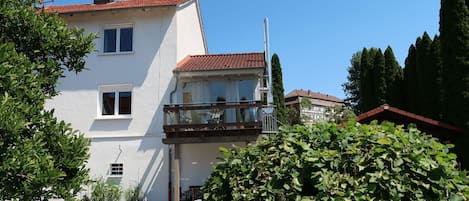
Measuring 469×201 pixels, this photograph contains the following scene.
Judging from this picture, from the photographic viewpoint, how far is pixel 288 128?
4445 mm

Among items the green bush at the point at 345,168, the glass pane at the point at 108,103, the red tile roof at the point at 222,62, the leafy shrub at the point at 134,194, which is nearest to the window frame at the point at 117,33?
the glass pane at the point at 108,103

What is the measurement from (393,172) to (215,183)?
175 cm

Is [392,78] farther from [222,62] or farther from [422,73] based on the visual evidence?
[222,62]

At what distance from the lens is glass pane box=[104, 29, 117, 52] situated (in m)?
18.3

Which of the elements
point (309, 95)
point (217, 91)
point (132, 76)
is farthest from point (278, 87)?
point (309, 95)

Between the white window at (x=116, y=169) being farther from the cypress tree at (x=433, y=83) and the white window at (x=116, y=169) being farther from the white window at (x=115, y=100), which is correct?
the cypress tree at (x=433, y=83)

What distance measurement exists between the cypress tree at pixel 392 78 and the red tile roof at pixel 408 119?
8.14 metres

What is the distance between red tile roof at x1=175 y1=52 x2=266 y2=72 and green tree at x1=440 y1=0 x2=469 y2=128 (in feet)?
22.0

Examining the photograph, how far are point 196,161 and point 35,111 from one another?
13209mm

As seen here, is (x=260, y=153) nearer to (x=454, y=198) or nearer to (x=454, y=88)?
(x=454, y=198)

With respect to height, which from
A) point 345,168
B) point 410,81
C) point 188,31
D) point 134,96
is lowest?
point 345,168

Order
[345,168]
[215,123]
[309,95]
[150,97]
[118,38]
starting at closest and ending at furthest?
1. [345,168]
2. [215,123]
3. [150,97]
4. [118,38]
5. [309,95]

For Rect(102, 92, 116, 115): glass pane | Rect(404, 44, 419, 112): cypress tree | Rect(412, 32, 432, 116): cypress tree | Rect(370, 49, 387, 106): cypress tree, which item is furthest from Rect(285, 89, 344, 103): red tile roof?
Rect(102, 92, 116, 115): glass pane

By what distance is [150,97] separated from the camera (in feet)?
57.8
